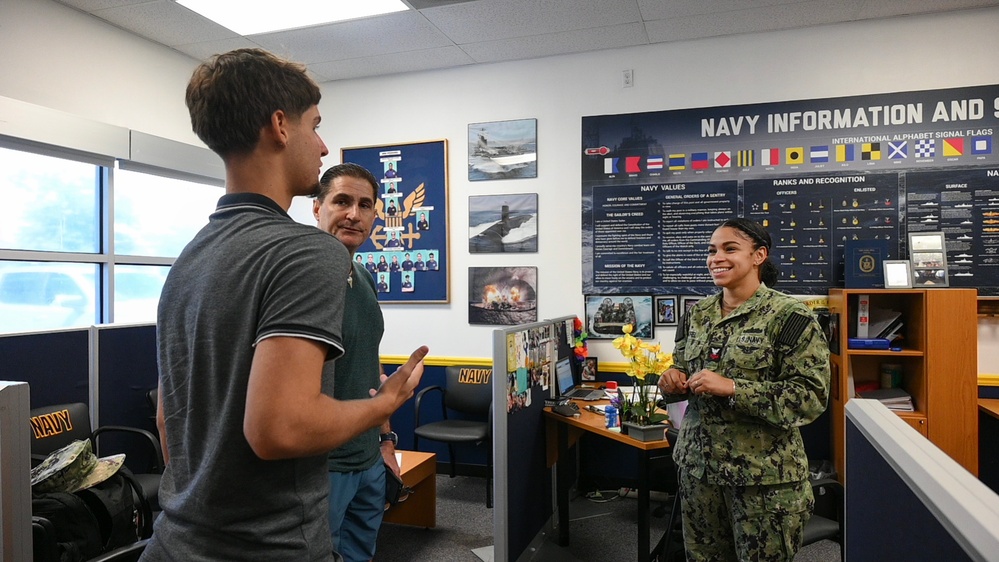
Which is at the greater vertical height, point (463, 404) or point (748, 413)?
point (748, 413)

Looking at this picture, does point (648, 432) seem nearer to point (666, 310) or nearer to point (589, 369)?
point (589, 369)

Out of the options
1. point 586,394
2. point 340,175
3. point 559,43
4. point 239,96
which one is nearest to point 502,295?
point 586,394

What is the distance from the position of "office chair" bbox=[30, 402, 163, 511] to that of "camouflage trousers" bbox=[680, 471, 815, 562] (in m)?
2.20

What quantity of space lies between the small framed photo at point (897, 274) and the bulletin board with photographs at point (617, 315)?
1319 millimetres

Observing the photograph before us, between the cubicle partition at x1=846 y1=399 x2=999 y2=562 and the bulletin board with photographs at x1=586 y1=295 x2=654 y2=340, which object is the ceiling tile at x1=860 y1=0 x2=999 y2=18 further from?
the cubicle partition at x1=846 y1=399 x2=999 y2=562

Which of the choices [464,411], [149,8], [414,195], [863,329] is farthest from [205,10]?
[863,329]

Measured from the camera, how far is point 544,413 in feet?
9.45

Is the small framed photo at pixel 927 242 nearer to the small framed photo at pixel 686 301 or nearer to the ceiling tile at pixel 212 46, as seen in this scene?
the small framed photo at pixel 686 301

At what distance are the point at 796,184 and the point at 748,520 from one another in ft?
8.14

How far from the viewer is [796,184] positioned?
138 inches

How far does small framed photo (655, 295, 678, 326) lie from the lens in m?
3.75

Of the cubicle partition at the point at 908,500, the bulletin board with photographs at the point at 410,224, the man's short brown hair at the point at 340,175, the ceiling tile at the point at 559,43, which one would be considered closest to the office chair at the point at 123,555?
the man's short brown hair at the point at 340,175

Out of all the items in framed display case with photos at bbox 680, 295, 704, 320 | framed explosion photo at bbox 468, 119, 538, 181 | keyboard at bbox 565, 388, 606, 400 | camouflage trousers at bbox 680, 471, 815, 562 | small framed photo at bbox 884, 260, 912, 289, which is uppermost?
framed explosion photo at bbox 468, 119, 538, 181

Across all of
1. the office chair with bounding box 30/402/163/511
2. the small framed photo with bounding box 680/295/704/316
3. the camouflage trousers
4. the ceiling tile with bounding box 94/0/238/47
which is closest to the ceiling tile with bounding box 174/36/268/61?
the ceiling tile with bounding box 94/0/238/47
